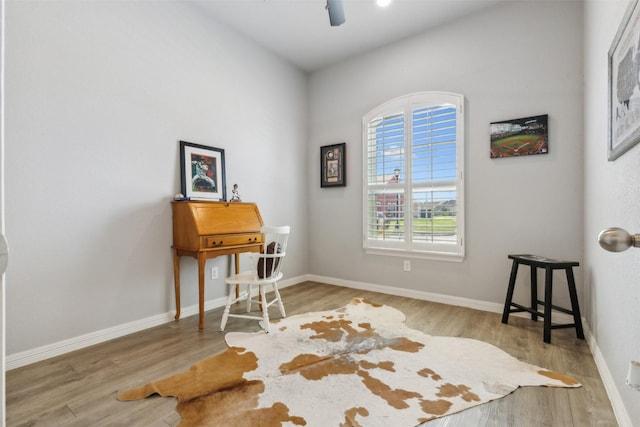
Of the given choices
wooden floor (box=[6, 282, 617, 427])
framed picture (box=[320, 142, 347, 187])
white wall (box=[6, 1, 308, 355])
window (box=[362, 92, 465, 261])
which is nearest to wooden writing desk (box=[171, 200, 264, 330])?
white wall (box=[6, 1, 308, 355])

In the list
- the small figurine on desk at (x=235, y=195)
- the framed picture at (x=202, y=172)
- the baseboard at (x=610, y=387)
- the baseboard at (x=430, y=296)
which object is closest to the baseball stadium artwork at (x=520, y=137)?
the baseboard at (x=430, y=296)

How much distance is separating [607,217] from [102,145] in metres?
3.45

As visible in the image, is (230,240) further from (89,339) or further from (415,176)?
(415,176)

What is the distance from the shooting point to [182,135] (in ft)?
9.48

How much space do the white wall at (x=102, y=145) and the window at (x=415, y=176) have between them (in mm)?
1665

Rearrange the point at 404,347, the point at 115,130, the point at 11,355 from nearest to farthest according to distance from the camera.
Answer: the point at 11,355 < the point at 404,347 < the point at 115,130

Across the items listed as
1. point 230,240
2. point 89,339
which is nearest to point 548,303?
point 230,240

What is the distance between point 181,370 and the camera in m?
1.91

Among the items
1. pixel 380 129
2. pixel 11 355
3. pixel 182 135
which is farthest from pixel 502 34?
pixel 11 355

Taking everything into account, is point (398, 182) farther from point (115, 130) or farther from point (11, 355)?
point (11, 355)

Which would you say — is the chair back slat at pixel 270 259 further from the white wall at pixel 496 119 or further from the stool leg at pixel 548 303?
the stool leg at pixel 548 303

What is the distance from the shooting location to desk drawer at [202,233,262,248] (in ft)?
8.44

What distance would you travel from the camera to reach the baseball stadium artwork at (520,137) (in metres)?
2.71

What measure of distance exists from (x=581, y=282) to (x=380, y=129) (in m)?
2.46
